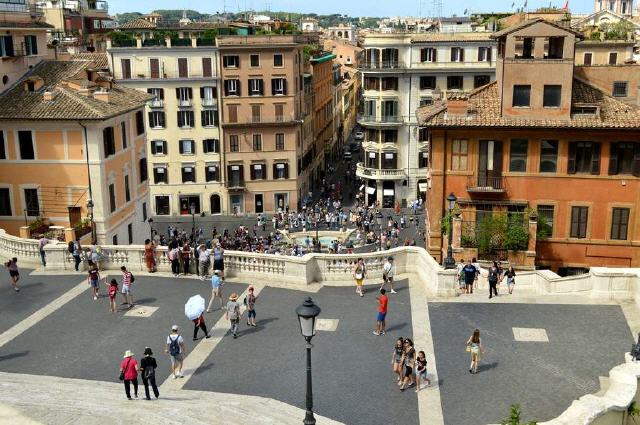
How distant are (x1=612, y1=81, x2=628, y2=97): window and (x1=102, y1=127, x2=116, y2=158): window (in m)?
28.7

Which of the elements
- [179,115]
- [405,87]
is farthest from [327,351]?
[179,115]

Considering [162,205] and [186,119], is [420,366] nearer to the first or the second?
[186,119]

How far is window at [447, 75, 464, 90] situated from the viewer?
73312 millimetres

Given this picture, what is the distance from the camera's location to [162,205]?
251ft

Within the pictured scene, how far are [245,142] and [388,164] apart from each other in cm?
1513

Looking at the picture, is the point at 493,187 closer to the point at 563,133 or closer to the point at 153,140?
the point at 563,133

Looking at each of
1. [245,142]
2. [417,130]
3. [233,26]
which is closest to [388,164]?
[417,130]

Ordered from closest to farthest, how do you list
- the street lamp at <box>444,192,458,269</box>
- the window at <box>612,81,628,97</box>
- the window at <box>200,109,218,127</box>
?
the street lamp at <box>444,192,458,269</box>
the window at <box>612,81,628,97</box>
the window at <box>200,109,218,127</box>

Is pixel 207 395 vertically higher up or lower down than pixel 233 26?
lower down

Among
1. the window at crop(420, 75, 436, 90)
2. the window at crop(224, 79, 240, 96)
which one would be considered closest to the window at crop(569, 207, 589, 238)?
the window at crop(420, 75, 436, 90)

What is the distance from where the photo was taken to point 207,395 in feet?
65.2

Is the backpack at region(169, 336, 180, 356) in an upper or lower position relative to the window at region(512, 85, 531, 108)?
lower

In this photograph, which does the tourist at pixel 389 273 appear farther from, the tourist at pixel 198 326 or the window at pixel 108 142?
the window at pixel 108 142

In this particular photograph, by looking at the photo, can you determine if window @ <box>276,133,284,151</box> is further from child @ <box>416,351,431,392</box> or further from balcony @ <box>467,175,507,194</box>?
child @ <box>416,351,431,392</box>
